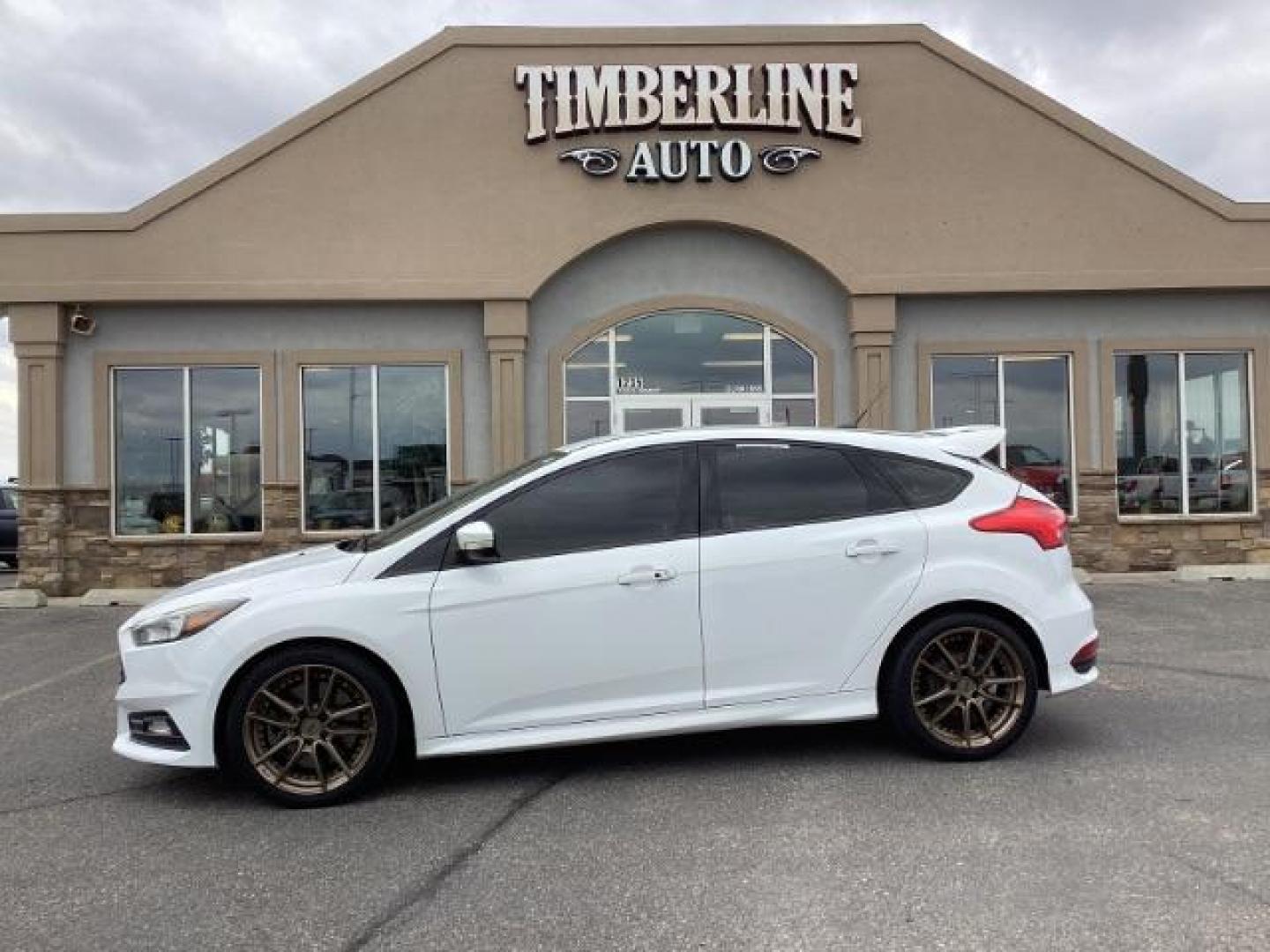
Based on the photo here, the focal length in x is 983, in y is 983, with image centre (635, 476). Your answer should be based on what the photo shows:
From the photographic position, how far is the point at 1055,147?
1177 centimetres

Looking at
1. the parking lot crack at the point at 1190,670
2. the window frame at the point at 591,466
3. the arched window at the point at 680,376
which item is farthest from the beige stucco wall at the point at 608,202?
the window frame at the point at 591,466

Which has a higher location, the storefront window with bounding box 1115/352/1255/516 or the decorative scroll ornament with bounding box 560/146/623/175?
the decorative scroll ornament with bounding box 560/146/623/175

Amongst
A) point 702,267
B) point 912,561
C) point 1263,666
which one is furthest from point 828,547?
point 702,267

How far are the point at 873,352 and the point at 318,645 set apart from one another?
29.1 ft

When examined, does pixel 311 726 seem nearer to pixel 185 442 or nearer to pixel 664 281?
pixel 185 442

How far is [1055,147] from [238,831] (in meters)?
11.5

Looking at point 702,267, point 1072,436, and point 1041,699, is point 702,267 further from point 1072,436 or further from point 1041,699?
point 1041,699

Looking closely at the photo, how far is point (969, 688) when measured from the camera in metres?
4.81

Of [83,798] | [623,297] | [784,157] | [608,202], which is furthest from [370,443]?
[83,798]

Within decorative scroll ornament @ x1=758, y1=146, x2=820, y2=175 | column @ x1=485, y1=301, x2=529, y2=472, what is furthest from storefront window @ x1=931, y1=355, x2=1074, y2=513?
column @ x1=485, y1=301, x2=529, y2=472

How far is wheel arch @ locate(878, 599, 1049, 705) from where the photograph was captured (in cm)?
479

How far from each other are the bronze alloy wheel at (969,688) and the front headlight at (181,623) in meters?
3.24

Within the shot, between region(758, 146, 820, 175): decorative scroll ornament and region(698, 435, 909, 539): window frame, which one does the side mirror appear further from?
region(758, 146, 820, 175): decorative scroll ornament

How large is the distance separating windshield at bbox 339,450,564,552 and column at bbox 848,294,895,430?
735cm
